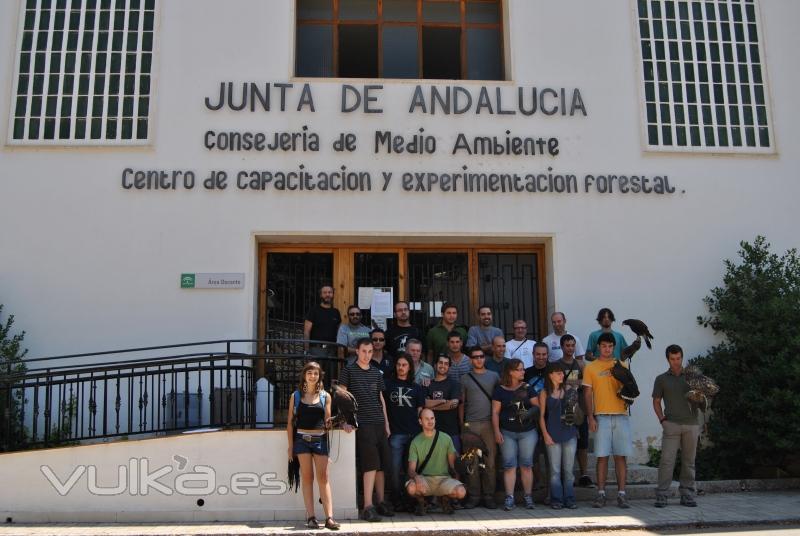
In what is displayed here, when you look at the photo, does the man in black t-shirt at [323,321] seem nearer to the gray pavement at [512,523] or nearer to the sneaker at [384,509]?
the sneaker at [384,509]

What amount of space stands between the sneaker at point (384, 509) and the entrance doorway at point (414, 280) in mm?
3376

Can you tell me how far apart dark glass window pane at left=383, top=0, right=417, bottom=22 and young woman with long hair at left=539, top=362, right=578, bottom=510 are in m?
6.42

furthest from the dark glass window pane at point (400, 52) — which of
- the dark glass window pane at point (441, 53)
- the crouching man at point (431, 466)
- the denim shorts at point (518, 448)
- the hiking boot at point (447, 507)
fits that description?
the hiking boot at point (447, 507)

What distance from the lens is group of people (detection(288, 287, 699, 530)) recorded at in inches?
328

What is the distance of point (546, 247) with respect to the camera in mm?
11422

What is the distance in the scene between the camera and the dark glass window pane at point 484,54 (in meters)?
12.2

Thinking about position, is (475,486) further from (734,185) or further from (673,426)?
(734,185)

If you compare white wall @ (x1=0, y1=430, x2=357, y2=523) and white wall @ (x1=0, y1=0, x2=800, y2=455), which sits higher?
white wall @ (x1=0, y1=0, x2=800, y2=455)

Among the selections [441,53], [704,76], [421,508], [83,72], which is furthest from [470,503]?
[83,72]

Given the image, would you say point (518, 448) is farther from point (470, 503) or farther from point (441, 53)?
point (441, 53)

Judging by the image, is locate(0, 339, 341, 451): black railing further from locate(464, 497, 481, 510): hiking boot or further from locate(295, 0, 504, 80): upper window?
locate(295, 0, 504, 80): upper window

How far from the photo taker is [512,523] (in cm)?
786

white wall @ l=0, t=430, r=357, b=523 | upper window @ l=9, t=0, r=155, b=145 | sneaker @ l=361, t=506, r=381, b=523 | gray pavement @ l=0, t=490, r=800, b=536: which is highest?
upper window @ l=9, t=0, r=155, b=145

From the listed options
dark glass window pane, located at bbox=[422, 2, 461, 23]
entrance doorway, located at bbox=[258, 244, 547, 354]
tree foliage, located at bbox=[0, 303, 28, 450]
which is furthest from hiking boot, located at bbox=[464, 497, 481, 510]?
dark glass window pane, located at bbox=[422, 2, 461, 23]
